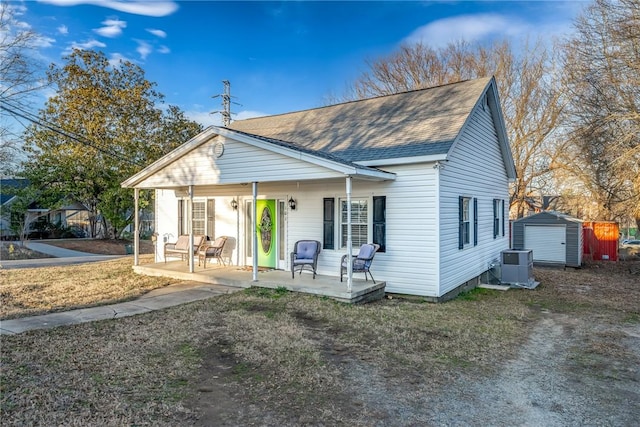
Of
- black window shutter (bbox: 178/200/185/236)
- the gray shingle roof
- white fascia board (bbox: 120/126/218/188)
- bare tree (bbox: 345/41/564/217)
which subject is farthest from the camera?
bare tree (bbox: 345/41/564/217)

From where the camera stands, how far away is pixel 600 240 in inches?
637

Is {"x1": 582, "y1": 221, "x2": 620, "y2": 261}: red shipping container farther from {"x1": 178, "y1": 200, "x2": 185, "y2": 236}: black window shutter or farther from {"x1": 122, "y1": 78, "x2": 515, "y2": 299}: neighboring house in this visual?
{"x1": 178, "y1": 200, "x2": 185, "y2": 236}: black window shutter

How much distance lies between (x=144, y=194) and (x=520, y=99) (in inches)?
838

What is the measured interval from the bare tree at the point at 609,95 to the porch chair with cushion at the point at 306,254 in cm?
946

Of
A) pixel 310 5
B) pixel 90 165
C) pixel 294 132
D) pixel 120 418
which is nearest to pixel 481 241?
pixel 294 132

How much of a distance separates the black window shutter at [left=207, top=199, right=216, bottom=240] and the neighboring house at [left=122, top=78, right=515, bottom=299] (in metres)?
0.03

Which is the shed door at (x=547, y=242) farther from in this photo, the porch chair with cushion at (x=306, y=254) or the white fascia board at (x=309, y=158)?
the porch chair with cushion at (x=306, y=254)

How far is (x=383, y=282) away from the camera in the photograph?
27.3 feet

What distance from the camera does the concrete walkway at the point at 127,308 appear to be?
5793mm

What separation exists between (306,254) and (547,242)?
36.3ft

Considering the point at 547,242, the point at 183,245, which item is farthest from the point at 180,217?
the point at 547,242

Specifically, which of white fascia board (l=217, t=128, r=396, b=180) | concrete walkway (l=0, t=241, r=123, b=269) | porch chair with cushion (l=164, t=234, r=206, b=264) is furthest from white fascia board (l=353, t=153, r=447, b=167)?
concrete walkway (l=0, t=241, r=123, b=269)

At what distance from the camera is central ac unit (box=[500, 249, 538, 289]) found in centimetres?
1052

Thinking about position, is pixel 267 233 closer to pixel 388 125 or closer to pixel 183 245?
pixel 183 245
